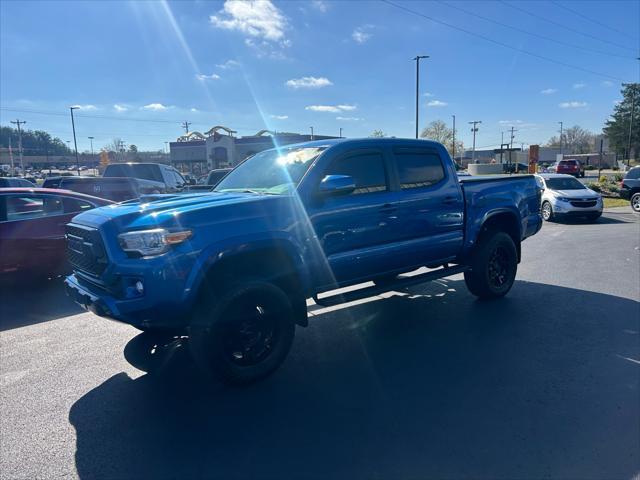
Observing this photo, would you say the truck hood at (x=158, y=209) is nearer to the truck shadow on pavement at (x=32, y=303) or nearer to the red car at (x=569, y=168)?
the truck shadow on pavement at (x=32, y=303)

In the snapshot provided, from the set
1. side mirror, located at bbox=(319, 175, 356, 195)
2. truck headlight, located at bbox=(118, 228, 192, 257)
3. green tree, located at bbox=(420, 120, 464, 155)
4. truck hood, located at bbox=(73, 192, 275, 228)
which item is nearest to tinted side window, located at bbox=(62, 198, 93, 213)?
truck hood, located at bbox=(73, 192, 275, 228)

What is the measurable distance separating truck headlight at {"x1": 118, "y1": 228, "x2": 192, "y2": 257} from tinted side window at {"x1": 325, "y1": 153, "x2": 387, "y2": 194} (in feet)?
5.36

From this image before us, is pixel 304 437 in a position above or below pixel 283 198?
below

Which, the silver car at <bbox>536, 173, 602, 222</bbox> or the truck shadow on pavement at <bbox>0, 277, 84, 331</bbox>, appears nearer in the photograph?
the truck shadow on pavement at <bbox>0, 277, 84, 331</bbox>

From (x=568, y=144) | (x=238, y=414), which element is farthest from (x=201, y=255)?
(x=568, y=144)

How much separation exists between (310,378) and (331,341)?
0.89m

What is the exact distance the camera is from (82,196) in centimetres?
760

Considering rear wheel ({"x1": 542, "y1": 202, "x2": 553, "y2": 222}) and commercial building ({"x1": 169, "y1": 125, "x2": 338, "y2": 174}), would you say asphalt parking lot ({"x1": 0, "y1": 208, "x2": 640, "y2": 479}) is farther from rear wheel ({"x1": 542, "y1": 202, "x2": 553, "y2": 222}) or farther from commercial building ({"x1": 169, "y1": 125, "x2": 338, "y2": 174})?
commercial building ({"x1": 169, "y1": 125, "x2": 338, "y2": 174})

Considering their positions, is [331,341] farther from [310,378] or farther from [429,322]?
[429,322]

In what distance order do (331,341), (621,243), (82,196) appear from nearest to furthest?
→ 1. (331,341)
2. (82,196)
3. (621,243)

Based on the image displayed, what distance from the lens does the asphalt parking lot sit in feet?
9.16

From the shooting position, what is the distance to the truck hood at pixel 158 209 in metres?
3.39

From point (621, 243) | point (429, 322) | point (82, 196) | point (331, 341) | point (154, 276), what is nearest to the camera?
point (154, 276)

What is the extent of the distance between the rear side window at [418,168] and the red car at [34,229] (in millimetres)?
5533
